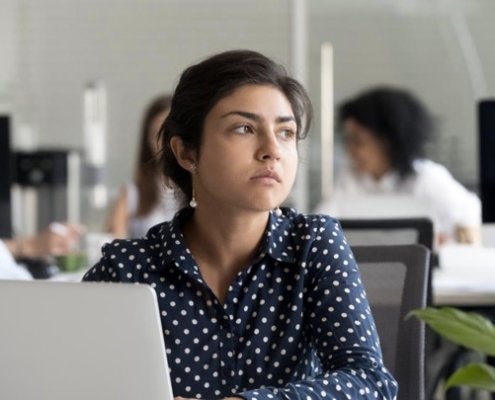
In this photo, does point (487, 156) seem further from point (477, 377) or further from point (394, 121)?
point (477, 377)

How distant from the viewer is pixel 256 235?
79.4 inches

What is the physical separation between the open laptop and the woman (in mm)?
559

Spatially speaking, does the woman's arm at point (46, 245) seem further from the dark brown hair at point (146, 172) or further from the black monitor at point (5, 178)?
the dark brown hair at point (146, 172)

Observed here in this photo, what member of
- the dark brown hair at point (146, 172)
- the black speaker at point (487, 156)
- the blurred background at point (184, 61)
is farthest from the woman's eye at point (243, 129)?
the blurred background at point (184, 61)

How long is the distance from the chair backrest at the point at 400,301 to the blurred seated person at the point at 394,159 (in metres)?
3.04

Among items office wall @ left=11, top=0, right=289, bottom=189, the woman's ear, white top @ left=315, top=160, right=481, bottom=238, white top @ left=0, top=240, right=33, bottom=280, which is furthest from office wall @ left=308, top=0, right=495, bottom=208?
the woman's ear

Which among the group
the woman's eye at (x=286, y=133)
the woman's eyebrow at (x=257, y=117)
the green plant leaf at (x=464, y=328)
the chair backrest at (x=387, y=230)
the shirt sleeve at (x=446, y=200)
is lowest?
the shirt sleeve at (x=446, y=200)

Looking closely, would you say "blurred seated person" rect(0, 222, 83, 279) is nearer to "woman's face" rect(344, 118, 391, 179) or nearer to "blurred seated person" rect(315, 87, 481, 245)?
"blurred seated person" rect(315, 87, 481, 245)

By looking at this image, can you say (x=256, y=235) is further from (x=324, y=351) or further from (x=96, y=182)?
(x=96, y=182)

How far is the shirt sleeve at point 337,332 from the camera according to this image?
1.73m

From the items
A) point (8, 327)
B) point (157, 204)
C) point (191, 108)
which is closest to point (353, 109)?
point (157, 204)

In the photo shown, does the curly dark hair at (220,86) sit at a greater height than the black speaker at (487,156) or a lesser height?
greater

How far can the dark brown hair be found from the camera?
5148 millimetres

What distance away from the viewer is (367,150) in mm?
5488
